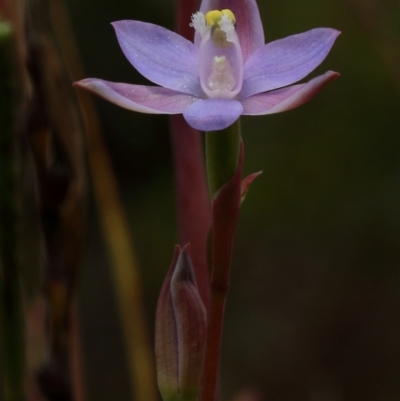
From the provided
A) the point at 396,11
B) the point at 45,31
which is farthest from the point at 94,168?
the point at 396,11

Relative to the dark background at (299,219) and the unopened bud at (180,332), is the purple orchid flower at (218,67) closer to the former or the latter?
the unopened bud at (180,332)

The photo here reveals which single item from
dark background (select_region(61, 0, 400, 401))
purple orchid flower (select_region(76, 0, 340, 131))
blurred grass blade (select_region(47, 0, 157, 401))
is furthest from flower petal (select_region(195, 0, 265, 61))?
dark background (select_region(61, 0, 400, 401))

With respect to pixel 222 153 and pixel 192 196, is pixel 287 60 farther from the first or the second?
pixel 192 196

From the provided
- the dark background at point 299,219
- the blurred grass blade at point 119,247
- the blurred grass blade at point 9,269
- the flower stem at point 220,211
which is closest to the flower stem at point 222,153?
the flower stem at point 220,211

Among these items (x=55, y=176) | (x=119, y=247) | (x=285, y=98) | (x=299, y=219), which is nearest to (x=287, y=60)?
(x=285, y=98)

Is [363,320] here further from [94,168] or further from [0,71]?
[0,71]
